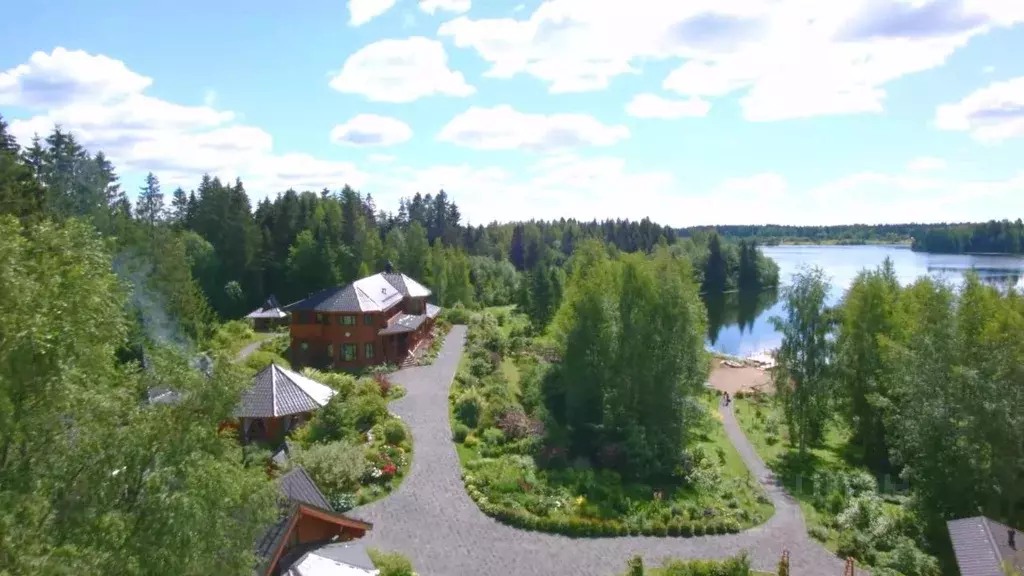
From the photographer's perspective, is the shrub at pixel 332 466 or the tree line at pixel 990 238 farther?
the tree line at pixel 990 238

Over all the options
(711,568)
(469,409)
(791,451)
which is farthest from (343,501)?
(791,451)

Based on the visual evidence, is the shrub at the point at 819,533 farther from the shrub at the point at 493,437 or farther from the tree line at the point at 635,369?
the shrub at the point at 493,437

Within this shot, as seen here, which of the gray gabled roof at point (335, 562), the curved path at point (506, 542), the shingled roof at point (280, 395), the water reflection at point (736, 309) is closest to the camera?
the gray gabled roof at point (335, 562)

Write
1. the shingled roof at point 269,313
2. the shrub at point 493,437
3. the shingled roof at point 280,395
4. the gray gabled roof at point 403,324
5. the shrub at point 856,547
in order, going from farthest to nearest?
the shingled roof at point 269,313 < the gray gabled roof at point 403,324 < the shrub at point 493,437 < the shingled roof at point 280,395 < the shrub at point 856,547

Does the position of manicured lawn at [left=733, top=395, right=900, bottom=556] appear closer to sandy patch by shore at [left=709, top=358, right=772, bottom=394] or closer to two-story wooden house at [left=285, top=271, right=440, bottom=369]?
sandy patch by shore at [left=709, top=358, right=772, bottom=394]

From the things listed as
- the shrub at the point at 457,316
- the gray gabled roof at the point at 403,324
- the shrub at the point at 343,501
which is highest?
the gray gabled roof at the point at 403,324

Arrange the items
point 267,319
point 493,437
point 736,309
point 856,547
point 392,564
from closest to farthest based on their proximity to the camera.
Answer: point 392,564, point 856,547, point 493,437, point 267,319, point 736,309

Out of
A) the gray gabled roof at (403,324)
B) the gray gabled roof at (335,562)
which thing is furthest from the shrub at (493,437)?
the gray gabled roof at (403,324)

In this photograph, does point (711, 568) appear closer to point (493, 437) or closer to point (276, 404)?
point (493, 437)

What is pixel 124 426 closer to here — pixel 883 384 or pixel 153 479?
pixel 153 479
